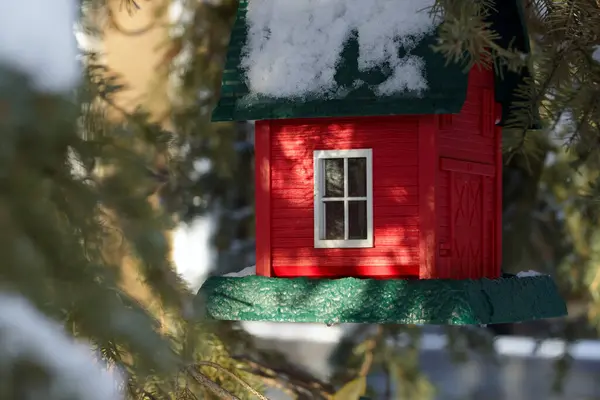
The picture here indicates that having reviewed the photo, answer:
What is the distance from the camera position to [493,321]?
221cm

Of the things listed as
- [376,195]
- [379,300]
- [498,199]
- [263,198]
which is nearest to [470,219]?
[498,199]

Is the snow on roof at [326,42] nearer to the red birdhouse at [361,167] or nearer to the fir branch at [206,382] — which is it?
the red birdhouse at [361,167]

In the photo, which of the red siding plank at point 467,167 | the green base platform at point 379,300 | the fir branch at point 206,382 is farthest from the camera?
the fir branch at point 206,382

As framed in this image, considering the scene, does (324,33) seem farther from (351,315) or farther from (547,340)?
(547,340)

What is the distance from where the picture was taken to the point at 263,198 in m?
2.54

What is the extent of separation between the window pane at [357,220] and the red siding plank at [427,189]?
18 cm

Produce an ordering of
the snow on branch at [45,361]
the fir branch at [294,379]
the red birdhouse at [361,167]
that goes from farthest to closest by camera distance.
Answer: the fir branch at [294,379], the red birdhouse at [361,167], the snow on branch at [45,361]

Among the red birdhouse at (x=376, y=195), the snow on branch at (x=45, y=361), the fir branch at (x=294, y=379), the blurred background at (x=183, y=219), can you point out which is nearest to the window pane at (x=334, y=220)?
the red birdhouse at (x=376, y=195)

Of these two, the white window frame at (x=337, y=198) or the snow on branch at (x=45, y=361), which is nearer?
the snow on branch at (x=45, y=361)

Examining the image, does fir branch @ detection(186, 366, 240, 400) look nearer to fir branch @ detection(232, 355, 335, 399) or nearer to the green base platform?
the green base platform

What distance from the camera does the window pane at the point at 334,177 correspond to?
2.46 m

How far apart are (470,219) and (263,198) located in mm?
591

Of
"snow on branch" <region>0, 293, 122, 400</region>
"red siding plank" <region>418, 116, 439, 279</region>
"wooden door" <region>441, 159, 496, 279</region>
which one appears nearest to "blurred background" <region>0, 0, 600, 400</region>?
"snow on branch" <region>0, 293, 122, 400</region>

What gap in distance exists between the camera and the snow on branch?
0.66 meters
